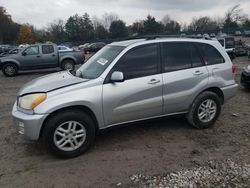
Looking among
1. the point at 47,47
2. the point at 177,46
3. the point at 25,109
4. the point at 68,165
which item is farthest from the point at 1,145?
the point at 47,47

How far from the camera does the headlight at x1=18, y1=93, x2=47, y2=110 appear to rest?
3592 millimetres

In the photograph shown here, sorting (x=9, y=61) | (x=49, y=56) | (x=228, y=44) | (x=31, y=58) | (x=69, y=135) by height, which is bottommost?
(x=69, y=135)

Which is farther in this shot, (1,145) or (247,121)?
(247,121)

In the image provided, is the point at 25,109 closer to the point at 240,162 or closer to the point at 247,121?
the point at 240,162

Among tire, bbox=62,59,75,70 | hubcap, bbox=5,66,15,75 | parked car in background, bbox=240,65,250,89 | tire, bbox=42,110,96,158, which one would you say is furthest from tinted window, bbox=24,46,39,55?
tire, bbox=42,110,96,158

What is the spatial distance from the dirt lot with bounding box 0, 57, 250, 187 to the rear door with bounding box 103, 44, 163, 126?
0.46m

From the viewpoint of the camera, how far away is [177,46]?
4.58m

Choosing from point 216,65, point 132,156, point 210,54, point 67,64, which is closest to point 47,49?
point 67,64

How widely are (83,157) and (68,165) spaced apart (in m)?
0.28

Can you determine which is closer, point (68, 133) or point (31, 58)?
point (68, 133)

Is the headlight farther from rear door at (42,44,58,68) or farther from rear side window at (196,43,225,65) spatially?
rear door at (42,44,58,68)

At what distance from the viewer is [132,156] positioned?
12.5ft

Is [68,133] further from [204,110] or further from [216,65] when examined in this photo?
[216,65]

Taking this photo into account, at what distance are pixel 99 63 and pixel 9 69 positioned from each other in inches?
425
